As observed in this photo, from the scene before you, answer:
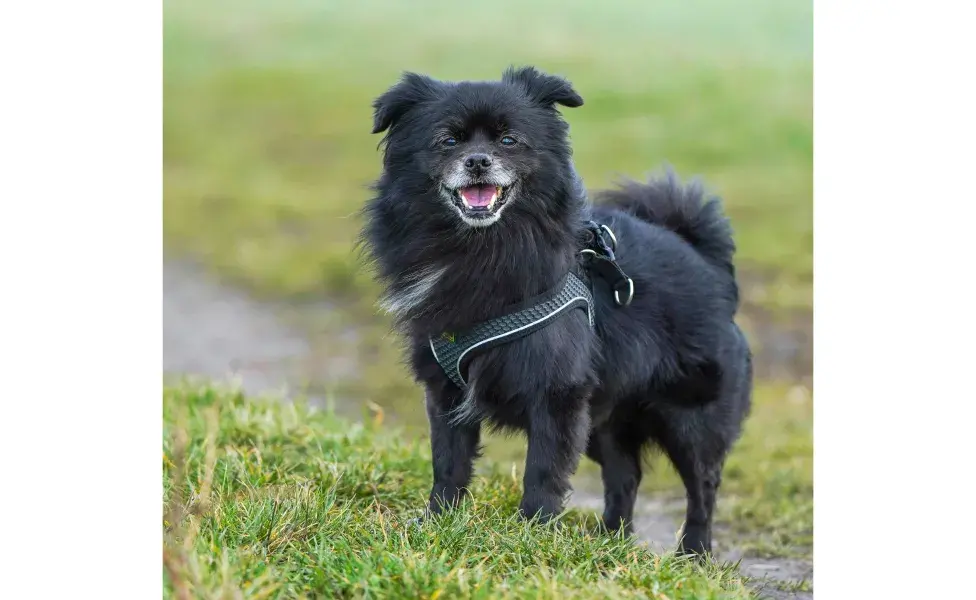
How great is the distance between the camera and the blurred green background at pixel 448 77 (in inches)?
297

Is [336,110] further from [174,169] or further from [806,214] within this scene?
[806,214]

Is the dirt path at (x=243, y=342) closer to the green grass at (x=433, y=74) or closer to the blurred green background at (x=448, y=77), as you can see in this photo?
the blurred green background at (x=448, y=77)

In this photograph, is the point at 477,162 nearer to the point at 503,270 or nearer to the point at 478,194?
the point at 478,194

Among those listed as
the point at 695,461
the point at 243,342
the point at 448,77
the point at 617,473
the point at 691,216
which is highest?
the point at 448,77

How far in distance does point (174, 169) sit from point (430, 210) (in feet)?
31.1

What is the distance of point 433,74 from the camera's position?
901cm

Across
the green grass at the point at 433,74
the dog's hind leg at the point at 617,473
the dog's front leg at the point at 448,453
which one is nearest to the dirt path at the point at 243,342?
the green grass at the point at 433,74

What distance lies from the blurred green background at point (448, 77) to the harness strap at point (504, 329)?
262 centimetres

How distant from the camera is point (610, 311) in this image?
3.65m

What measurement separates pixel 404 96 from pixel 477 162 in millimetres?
423

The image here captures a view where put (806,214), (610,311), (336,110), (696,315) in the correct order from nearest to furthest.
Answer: (610,311) < (696,315) < (806,214) < (336,110)

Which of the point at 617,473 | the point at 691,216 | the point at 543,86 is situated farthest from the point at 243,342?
the point at 543,86
